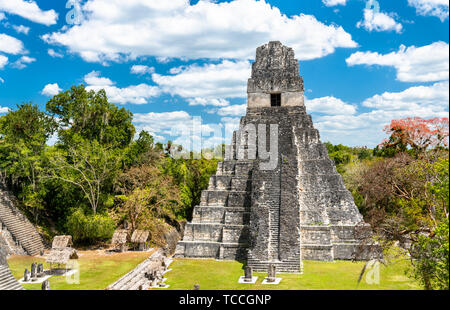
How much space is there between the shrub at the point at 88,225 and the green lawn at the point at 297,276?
225 inches

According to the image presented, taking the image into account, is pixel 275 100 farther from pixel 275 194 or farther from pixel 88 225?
pixel 88 225

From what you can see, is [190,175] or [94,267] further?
[190,175]

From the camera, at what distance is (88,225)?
20781mm

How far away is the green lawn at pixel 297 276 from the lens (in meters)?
12.9

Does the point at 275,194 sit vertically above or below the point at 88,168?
below

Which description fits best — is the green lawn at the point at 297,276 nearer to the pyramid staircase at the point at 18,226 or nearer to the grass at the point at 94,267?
the grass at the point at 94,267

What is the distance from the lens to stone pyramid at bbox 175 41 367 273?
17.1 meters

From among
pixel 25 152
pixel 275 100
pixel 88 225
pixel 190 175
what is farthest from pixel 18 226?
pixel 275 100

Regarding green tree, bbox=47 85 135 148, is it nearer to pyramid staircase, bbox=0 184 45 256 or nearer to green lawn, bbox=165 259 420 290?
pyramid staircase, bbox=0 184 45 256

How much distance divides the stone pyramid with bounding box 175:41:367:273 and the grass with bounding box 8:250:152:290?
265cm

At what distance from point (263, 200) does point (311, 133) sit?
5.42 metres

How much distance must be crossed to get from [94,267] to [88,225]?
474cm

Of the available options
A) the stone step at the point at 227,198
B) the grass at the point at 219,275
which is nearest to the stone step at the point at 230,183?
the stone step at the point at 227,198
